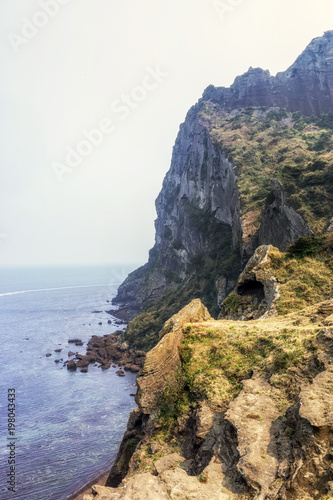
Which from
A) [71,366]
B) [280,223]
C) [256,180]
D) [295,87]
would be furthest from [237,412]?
[295,87]

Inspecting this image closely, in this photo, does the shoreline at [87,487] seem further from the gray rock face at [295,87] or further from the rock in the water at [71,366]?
the gray rock face at [295,87]

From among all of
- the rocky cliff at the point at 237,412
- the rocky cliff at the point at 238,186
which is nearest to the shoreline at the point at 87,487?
the rocky cliff at the point at 237,412

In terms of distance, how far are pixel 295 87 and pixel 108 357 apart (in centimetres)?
11903

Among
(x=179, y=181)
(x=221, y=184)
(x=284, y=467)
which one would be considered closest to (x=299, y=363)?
(x=284, y=467)

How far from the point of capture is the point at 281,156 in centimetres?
5944

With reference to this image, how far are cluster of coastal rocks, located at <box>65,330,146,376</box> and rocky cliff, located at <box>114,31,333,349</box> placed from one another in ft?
10.5

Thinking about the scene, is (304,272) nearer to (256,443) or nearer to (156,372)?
(156,372)

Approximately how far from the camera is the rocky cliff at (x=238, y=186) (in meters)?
36.7

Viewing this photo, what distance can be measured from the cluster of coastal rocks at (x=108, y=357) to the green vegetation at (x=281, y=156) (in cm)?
3803

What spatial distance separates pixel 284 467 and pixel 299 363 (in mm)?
4152

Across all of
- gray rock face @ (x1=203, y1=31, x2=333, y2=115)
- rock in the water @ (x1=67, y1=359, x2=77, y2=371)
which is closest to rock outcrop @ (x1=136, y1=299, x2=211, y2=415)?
rock in the water @ (x1=67, y1=359, x2=77, y2=371)

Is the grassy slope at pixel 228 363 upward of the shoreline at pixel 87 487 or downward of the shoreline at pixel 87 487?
upward

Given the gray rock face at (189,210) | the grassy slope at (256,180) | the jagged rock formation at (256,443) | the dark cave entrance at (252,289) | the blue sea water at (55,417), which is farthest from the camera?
the gray rock face at (189,210)

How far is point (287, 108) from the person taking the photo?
→ 4210 inches
